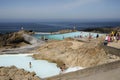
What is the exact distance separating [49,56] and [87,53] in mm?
5059

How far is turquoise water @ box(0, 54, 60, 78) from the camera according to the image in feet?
67.6

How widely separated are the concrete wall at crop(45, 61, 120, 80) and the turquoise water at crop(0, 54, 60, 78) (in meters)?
6.60

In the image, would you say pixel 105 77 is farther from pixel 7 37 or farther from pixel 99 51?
pixel 7 37

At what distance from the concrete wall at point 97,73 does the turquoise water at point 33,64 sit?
6.60 meters

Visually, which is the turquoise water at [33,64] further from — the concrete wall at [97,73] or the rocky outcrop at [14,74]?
the concrete wall at [97,73]

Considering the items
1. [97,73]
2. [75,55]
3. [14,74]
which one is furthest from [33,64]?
[97,73]

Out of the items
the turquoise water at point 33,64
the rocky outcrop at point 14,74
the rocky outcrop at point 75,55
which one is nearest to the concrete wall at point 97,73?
the rocky outcrop at point 14,74

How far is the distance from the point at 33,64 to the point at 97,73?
1123 centimetres

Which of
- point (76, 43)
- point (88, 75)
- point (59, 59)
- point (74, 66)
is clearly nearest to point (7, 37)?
point (76, 43)

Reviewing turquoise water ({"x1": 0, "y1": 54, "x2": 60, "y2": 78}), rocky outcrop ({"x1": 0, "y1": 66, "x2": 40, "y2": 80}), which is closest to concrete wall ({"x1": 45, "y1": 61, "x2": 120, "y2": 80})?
rocky outcrop ({"x1": 0, "y1": 66, "x2": 40, "y2": 80})

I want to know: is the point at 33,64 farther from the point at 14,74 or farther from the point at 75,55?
the point at 14,74

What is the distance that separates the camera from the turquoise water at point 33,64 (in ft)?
67.6

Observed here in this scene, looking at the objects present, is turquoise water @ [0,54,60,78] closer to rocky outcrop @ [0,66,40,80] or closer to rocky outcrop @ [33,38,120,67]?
rocky outcrop @ [33,38,120,67]

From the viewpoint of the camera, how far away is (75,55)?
22.8m
